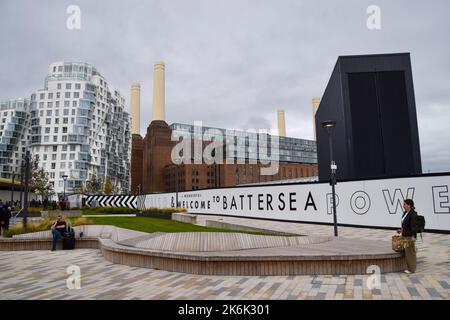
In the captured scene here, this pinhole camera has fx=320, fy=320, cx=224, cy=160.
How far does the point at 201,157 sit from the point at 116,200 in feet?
184

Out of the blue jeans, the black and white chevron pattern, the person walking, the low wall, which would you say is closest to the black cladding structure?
the low wall

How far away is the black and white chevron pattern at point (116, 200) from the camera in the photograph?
158 ft

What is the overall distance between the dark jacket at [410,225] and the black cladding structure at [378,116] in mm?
15361

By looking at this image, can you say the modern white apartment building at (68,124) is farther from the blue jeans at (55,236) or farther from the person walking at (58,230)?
the blue jeans at (55,236)

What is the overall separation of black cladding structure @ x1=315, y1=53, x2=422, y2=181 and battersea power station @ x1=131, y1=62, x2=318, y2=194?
238 feet

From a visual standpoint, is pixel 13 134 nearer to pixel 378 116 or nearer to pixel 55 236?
pixel 55 236

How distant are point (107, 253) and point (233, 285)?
5.22m

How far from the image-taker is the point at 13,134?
100 m

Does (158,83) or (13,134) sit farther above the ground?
(158,83)

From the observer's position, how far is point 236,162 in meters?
100

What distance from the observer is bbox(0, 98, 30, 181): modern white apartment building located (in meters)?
97.6

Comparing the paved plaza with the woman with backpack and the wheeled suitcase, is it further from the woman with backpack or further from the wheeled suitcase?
the wheeled suitcase

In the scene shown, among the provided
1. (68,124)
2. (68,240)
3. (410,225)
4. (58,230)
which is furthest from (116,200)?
(68,124)
